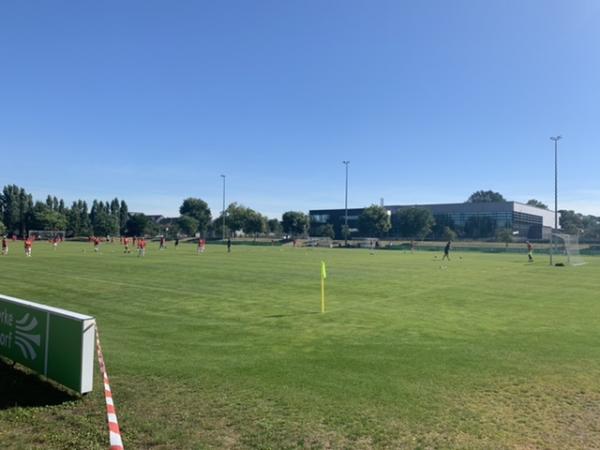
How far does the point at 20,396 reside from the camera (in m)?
6.69

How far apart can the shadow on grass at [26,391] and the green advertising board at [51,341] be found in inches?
7.4

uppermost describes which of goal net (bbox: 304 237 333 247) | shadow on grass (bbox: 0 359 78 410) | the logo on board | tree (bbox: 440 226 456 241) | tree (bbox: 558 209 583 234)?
tree (bbox: 558 209 583 234)

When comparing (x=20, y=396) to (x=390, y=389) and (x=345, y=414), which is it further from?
(x=390, y=389)

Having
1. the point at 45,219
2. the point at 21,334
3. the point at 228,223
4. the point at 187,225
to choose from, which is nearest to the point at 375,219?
the point at 228,223

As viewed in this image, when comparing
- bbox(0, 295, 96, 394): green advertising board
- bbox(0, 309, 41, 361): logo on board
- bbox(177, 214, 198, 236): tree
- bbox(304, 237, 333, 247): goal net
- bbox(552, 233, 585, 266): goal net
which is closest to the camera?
bbox(0, 295, 96, 394): green advertising board

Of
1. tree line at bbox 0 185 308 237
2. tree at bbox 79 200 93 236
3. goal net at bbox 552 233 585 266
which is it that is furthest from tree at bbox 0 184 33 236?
goal net at bbox 552 233 585 266

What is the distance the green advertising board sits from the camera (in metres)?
6.48

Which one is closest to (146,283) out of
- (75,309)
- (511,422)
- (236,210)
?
(75,309)

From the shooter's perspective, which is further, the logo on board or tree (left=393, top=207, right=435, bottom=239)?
tree (left=393, top=207, right=435, bottom=239)

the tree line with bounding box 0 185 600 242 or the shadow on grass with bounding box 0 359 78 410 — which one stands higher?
the tree line with bounding box 0 185 600 242

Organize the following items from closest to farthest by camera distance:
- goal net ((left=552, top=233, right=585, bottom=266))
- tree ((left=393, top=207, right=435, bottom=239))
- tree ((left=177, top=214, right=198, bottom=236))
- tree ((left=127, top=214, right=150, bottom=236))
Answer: goal net ((left=552, top=233, right=585, bottom=266)) → tree ((left=393, top=207, right=435, bottom=239)) → tree ((left=127, top=214, right=150, bottom=236)) → tree ((left=177, top=214, right=198, bottom=236))

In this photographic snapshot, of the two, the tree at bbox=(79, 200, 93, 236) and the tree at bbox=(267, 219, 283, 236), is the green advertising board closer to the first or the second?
the tree at bbox=(79, 200, 93, 236)

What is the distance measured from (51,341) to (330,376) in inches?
179

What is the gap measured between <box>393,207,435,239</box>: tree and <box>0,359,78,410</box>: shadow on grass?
119 metres
